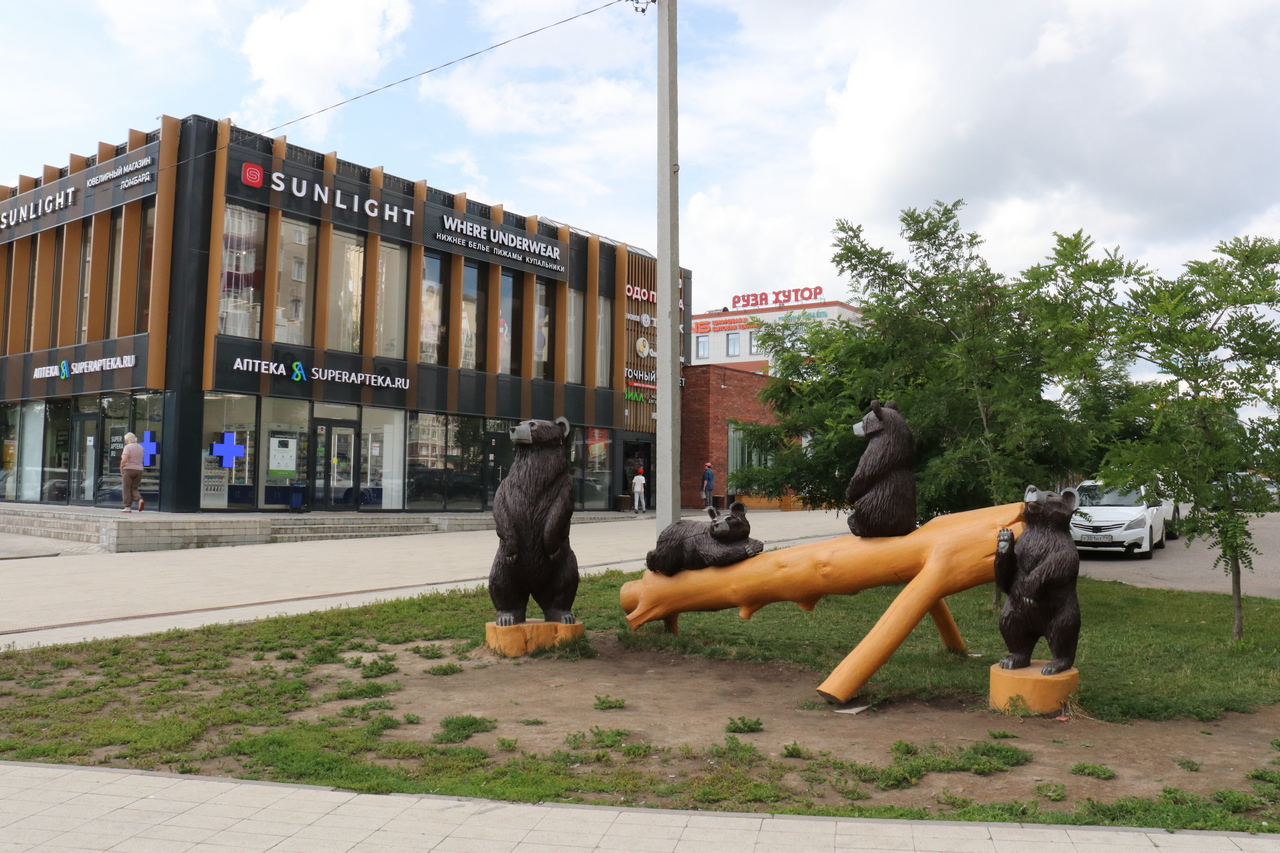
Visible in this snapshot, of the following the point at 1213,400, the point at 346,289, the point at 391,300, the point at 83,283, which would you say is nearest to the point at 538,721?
the point at 1213,400

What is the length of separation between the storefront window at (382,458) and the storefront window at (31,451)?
7.99 metres

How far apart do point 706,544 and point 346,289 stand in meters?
17.5

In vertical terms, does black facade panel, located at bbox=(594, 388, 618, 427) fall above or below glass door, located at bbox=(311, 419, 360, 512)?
above

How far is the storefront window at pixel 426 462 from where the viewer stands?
23484 mm

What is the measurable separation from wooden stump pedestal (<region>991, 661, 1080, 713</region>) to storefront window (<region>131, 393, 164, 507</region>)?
60.3 feet

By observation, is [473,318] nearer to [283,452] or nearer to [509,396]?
[509,396]

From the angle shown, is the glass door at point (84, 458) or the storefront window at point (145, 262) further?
the glass door at point (84, 458)

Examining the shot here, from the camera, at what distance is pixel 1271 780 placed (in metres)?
4.30

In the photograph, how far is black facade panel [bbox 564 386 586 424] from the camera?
27.3 meters

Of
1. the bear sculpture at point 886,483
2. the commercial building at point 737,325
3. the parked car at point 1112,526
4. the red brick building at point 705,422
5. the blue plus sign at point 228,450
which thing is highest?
the commercial building at point 737,325

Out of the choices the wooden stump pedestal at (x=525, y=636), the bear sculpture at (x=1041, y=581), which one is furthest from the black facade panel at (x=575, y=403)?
the bear sculpture at (x=1041, y=581)

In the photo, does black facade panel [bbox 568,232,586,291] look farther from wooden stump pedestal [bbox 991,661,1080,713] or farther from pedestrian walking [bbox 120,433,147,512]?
wooden stump pedestal [bbox 991,661,1080,713]

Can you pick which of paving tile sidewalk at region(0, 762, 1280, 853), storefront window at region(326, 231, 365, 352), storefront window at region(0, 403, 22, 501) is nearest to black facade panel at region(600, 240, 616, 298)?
storefront window at region(326, 231, 365, 352)

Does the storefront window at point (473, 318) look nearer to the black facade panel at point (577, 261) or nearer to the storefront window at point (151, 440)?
the black facade panel at point (577, 261)
